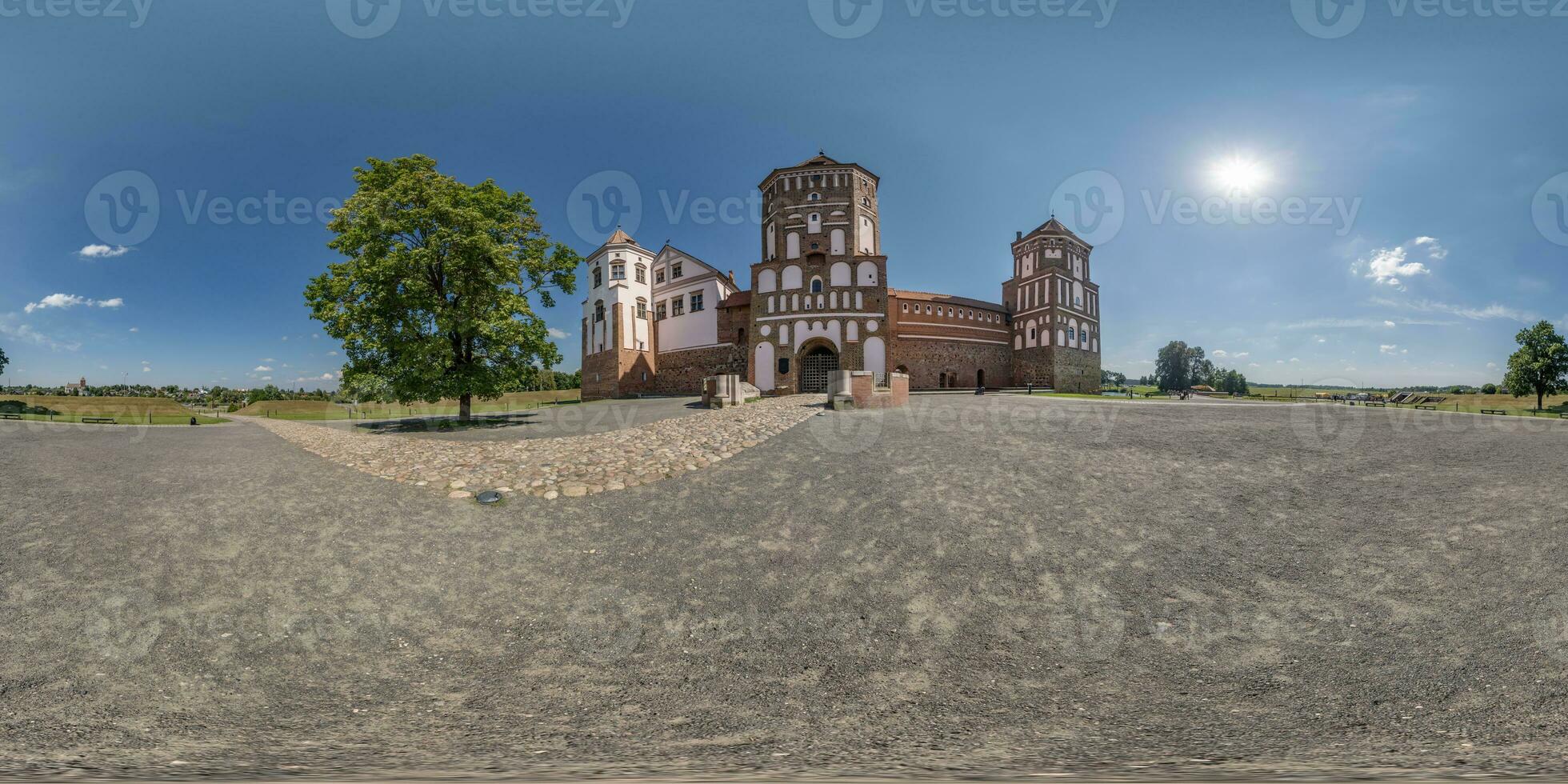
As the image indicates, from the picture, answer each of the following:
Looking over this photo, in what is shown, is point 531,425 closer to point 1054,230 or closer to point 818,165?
point 818,165

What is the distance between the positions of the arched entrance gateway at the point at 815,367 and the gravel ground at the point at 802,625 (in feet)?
87.0

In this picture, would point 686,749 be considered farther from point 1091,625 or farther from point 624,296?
point 624,296

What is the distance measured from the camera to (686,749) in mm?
3494

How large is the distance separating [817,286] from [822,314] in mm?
2230

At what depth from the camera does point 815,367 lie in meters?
36.5

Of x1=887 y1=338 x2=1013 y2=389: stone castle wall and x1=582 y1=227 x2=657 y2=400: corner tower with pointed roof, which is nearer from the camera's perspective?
x1=887 y1=338 x2=1013 y2=389: stone castle wall

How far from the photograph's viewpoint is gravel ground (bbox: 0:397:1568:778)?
137 inches

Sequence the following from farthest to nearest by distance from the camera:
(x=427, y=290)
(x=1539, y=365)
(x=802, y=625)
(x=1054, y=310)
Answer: (x=1054, y=310)
(x=1539, y=365)
(x=427, y=290)
(x=802, y=625)

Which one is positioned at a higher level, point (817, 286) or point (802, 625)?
point (817, 286)

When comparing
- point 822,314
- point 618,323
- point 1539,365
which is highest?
point 618,323

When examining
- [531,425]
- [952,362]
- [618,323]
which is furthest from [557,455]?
[952,362]

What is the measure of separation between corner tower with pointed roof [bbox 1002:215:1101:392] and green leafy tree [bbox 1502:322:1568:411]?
26104mm

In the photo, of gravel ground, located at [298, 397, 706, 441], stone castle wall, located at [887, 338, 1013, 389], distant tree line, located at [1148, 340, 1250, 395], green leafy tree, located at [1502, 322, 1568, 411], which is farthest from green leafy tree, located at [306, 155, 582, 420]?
distant tree line, located at [1148, 340, 1250, 395]

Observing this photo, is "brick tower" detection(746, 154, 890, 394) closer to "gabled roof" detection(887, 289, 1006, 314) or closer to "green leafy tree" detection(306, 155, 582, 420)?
"gabled roof" detection(887, 289, 1006, 314)
